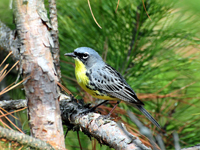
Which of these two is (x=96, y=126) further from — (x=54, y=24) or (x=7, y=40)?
(x=7, y=40)

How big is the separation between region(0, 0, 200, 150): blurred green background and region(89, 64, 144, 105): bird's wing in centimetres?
8

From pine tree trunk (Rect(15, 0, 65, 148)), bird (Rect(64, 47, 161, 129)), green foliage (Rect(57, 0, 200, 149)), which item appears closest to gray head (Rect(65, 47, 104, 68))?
bird (Rect(64, 47, 161, 129))

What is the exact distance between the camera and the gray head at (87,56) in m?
2.25

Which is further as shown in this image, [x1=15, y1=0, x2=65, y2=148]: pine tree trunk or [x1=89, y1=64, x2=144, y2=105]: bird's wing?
[x1=89, y1=64, x2=144, y2=105]: bird's wing

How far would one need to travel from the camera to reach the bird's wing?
2.34m

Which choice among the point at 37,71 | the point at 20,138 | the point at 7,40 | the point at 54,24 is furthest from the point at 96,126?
the point at 7,40

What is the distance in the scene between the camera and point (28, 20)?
1454mm

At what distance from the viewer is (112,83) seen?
248 centimetres

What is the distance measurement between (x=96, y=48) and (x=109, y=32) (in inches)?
9.9

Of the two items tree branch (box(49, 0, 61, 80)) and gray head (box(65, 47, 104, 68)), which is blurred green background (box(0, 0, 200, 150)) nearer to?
gray head (box(65, 47, 104, 68))

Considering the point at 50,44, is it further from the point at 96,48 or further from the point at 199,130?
the point at 199,130

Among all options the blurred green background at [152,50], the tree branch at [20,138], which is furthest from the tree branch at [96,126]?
the tree branch at [20,138]

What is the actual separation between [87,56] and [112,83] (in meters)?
0.40

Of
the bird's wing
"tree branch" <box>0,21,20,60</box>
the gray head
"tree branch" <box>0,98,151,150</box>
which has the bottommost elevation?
"tree branch" <box>0,98,151,150</box>
